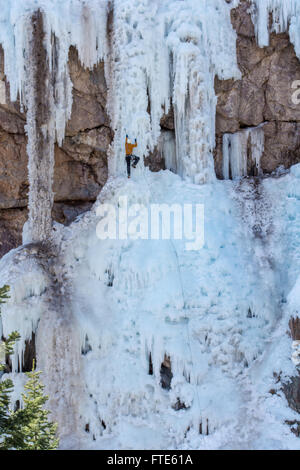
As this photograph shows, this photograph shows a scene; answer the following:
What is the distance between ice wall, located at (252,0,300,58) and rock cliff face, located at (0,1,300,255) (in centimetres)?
18

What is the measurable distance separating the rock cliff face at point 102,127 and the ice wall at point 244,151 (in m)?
0.15

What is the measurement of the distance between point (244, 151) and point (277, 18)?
3191 mm

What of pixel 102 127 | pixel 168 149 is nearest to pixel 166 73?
pixel 168 149

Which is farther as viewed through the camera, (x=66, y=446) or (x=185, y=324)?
(x=185, y=324)

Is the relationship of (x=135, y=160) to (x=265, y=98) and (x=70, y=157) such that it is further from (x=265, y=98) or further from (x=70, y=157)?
(x=265, y=98)

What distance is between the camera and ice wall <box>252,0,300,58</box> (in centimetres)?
1260

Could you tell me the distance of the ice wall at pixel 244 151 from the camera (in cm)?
1322

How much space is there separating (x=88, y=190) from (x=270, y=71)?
533 cm

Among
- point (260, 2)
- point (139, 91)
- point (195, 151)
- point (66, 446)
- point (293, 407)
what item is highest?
point (260, 2)

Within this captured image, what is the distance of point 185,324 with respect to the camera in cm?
1041

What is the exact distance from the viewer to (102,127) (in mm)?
12656

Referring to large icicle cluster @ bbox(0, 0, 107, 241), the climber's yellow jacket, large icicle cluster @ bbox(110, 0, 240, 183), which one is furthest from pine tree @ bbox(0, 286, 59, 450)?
large icicle cluster @ bbox(110, 0, 240, 183)

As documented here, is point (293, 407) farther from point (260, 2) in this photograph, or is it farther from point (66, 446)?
point (260, 2)
